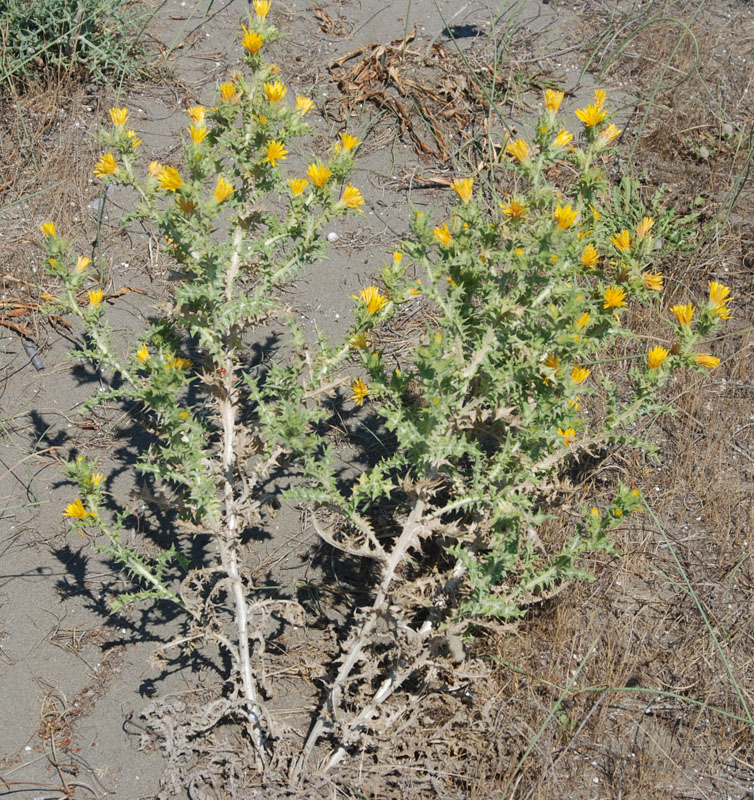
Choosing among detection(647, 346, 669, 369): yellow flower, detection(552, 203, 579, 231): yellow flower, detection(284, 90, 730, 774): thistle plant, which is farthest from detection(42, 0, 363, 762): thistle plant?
detection(647, 346, 669, 369): yellow flower

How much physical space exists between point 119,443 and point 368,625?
4.33 feet

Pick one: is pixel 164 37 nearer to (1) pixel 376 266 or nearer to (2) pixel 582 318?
(1) pixel 376 266

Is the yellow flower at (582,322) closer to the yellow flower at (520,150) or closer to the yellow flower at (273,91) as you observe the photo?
the yellow flower at (520,150)

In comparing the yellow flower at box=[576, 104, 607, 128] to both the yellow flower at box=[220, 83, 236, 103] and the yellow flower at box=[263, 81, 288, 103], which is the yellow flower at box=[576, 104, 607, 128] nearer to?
the yellow flower at box=[263, 81, 288, 103]

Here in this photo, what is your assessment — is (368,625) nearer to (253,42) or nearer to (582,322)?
(582,322)

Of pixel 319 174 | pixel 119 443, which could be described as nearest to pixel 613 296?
pixel 319 174

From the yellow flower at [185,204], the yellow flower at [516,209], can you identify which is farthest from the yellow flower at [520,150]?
the yellow flower at [185,204]

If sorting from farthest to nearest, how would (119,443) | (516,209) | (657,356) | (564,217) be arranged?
(119,443)
(657,356)
(516,209)
(564,217)

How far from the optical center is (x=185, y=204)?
221 cm

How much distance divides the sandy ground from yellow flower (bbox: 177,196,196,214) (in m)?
1.25

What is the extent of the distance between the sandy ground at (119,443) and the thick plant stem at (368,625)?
0.76 feet

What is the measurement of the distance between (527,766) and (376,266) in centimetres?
223

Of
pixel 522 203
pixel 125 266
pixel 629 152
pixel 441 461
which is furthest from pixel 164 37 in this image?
pixel 441 461

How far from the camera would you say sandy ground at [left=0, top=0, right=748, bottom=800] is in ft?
8.50
